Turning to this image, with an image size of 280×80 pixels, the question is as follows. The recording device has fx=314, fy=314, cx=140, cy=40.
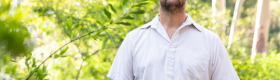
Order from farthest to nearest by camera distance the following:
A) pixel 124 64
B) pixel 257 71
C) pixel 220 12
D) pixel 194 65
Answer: pixel 220 12 → pixel 257 71 → pixel 124 64 → pixel 194 65

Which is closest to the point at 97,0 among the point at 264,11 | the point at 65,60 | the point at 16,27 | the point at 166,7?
the point at 65,60

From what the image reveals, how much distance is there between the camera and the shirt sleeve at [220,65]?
1.77 meters

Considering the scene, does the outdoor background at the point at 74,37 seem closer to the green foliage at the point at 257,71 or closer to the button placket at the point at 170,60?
the green foliage at the point at 257,71

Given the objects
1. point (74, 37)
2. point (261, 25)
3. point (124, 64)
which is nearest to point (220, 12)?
point (261, 25)

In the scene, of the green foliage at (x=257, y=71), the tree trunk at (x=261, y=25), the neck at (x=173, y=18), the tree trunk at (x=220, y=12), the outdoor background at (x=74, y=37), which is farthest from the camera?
the tree trunk at (x=261, y=25)

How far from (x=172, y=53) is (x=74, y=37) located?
0.56 metres

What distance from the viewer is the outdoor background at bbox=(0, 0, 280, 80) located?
35cm

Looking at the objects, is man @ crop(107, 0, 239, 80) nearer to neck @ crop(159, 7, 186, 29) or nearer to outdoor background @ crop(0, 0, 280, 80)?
neck @ crop(159, 7, 186, 29)

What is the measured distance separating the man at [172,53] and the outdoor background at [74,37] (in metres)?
0.16

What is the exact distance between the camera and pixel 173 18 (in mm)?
1840

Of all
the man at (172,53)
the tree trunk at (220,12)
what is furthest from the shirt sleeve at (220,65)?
the tree trunk at (220,12)

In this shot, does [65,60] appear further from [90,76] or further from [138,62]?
[138,62]

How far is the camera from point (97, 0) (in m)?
4.91

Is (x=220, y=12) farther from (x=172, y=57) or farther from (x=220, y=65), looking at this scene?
(x=172, y=57)
